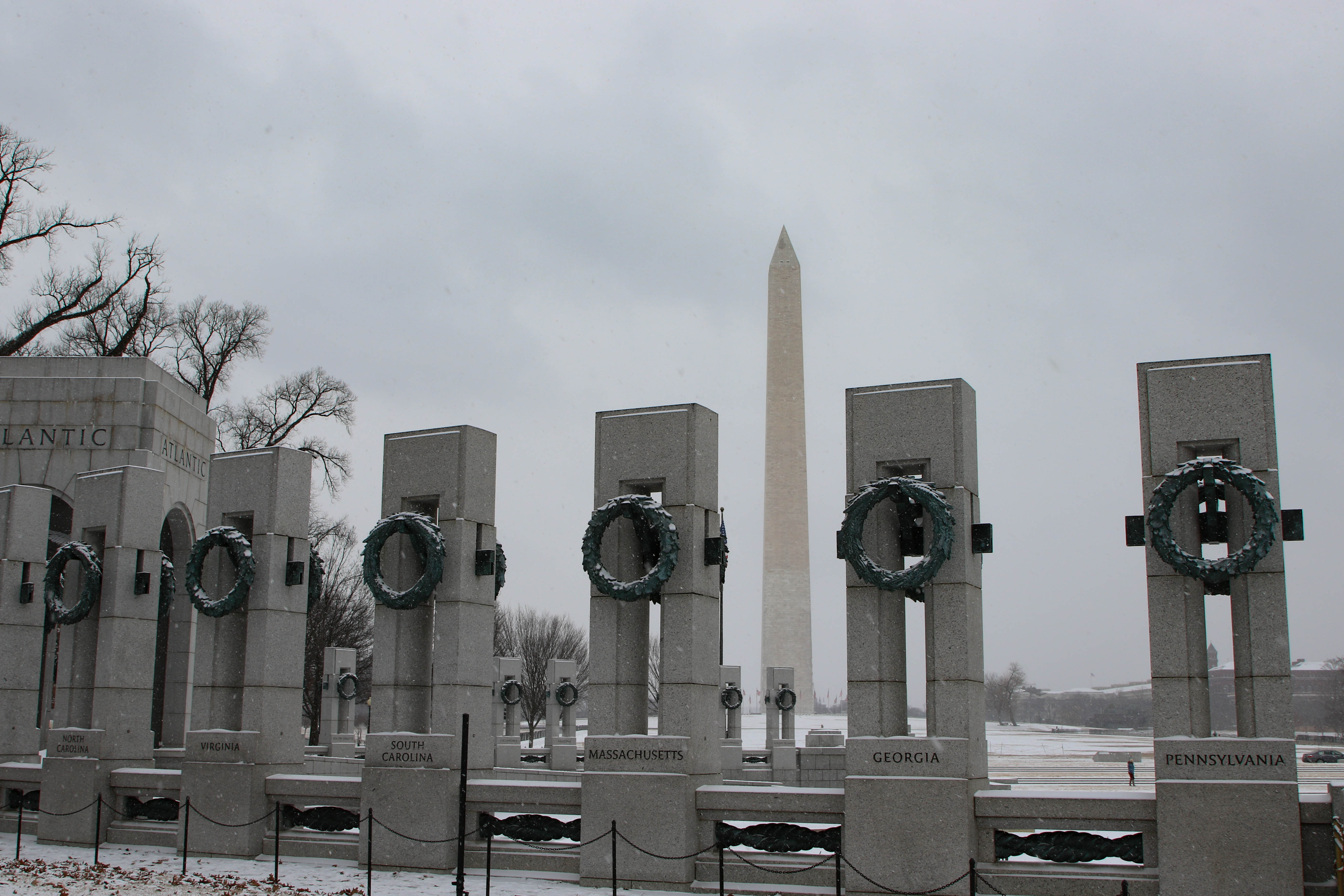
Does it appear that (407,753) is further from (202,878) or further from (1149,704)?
(1149,704)

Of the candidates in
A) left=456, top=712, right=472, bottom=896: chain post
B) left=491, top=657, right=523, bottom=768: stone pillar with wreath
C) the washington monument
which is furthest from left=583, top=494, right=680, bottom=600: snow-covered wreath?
the washington monument

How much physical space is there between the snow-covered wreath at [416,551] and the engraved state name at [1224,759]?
8.83 metres

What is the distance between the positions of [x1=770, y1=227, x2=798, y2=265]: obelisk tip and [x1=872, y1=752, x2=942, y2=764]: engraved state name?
4350cm

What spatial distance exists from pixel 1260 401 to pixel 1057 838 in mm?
4907

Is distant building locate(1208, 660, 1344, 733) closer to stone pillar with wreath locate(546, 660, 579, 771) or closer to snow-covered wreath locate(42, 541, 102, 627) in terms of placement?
stone pillar with wreath locate(546, 660, 579, 771)

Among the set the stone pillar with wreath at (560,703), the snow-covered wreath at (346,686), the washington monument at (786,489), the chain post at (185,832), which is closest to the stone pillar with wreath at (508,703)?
the stone pillar with wreath at (560,703)

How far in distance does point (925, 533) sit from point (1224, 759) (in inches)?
147

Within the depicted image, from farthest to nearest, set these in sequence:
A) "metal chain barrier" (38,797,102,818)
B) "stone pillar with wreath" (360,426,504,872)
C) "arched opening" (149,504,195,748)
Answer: "arched opening" (149,504,195,748), "metal chain barrier" (38,797,102,818), "stone pillar with wreath" (360,426,504,872)

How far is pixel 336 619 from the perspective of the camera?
52.1 meters

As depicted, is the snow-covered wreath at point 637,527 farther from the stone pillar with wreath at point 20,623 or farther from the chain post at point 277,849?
the stone pillar with wreath at point 20,623

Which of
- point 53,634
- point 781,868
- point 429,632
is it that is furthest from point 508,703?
point 781,868

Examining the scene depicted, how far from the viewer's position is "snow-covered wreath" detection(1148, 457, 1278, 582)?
1199 centimetres

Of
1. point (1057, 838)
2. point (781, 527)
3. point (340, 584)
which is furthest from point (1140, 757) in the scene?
point (1057, 838)

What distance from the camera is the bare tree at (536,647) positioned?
222 ft
